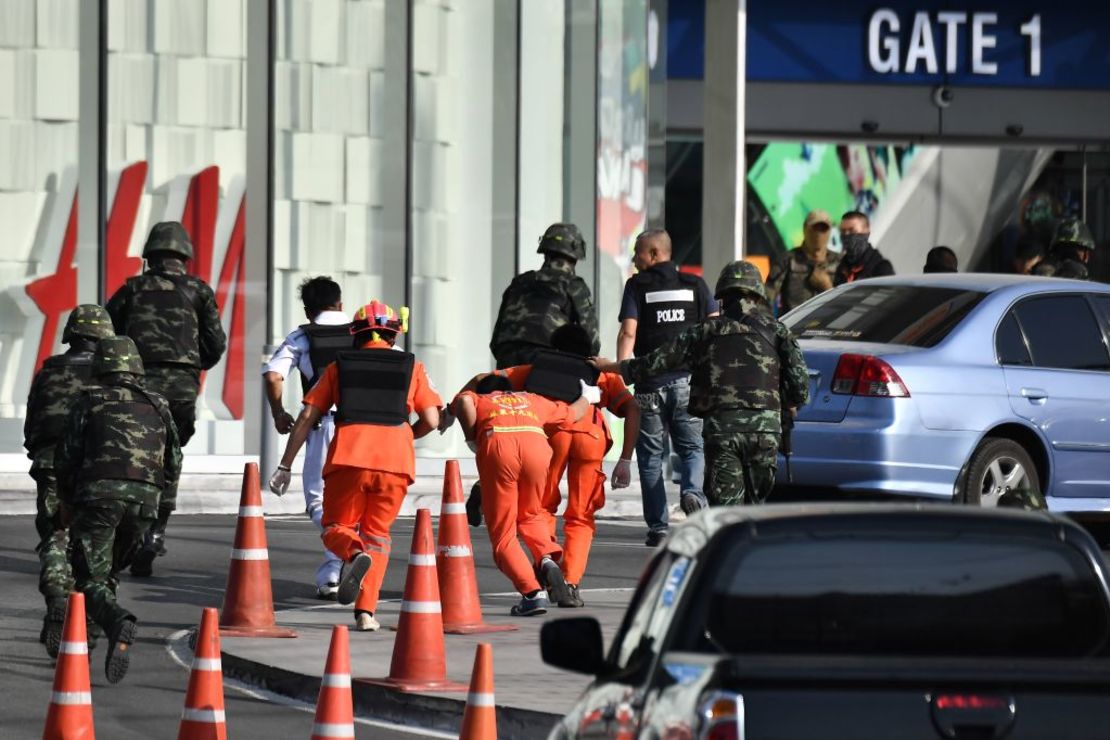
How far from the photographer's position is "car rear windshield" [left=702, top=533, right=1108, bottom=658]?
5688 millimetres

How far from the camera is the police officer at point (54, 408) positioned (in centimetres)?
1170

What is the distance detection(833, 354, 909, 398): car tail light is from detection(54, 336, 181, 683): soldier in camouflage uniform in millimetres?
4148

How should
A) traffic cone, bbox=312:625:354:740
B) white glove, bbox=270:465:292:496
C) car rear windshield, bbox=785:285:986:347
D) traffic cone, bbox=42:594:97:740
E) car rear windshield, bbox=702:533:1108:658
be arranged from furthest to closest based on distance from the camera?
1. car rear windshield, bbox=785:285:986:347
2. white glove, bbox=270:465:292:496
3. traffic cone, bbox=42:594:97:740
4. traffic cone, bbox=312:625:354:740
5. car rear windshield, bbox=702:533:1108:658

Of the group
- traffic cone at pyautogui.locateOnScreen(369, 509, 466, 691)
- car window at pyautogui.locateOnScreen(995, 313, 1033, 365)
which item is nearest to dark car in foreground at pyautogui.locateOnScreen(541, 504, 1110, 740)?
traffic cone at pyautogui.locateOnScreen(369, 509, 466, 691)

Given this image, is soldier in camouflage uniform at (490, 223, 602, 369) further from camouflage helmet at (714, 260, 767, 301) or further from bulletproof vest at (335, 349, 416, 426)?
bulletproof vest at (335, 349, 416, 426)

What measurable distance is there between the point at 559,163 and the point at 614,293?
1.17 metres

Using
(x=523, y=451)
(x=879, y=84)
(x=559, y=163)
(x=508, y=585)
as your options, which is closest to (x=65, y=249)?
(x=559, y=163)

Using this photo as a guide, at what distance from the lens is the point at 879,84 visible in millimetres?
27562

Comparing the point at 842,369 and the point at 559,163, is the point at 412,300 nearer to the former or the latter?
the point at 559,163

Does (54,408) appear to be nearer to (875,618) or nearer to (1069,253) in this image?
(875,618)

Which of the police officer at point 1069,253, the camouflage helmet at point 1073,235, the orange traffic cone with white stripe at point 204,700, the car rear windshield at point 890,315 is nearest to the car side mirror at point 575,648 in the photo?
the orange traffic cone with white stripe at point 204,700

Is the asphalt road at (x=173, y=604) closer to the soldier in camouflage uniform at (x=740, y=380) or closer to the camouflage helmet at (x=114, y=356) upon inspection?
the camouflage helmet at (x=114, y=356)

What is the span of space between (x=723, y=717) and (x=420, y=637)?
16.1ft

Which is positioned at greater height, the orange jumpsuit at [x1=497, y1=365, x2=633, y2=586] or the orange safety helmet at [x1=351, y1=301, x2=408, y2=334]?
the orange safety helmet at [x1=351, y1=301, x2=408, y2=334]
